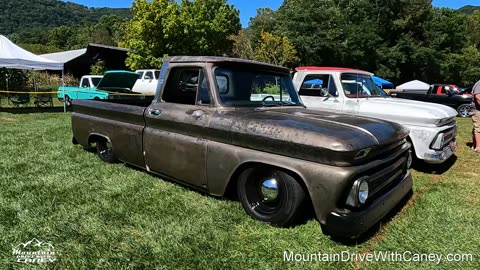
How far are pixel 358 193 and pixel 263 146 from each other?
973mm

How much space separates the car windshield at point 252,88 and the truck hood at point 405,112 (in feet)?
7.81

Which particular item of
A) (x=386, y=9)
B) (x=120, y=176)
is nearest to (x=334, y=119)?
(x=120, y=176)

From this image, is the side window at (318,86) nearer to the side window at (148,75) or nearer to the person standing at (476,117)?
the person standing at (476,117)

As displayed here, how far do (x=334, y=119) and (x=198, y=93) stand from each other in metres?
1.59

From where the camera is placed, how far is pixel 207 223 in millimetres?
3625

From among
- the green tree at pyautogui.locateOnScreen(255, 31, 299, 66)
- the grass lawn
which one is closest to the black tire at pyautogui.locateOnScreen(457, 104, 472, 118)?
the grass lawn

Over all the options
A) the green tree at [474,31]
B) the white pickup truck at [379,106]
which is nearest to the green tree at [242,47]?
the white pickup truck at [379,106]

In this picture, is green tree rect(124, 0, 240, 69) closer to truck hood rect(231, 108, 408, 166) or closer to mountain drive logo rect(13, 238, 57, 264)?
truck hood rect(231, 108, 408, 166)

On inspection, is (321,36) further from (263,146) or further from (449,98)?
(263,146)

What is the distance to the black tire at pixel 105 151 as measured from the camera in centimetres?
566

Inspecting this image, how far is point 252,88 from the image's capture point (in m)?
4.38

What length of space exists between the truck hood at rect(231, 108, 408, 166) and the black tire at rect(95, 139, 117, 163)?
2.76 metres

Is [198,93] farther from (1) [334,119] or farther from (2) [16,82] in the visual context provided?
(2) [16,82]

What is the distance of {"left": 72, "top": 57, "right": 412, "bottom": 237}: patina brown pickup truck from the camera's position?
3.09m
